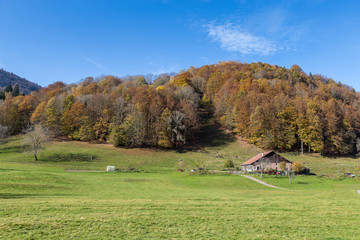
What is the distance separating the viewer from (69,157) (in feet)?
210

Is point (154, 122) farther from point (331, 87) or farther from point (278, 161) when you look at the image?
point (331, 87)

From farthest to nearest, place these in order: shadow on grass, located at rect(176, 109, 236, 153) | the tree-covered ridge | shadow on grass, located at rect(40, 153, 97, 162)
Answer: shadow on grass, located at rect(176, 109, 236, 153)
the tree-covered ridge
shadow on grass, located at rect(40, 153, 97, 162)

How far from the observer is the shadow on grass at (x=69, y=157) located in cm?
6179

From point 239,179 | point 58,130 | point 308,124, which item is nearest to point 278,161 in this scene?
point 239,179

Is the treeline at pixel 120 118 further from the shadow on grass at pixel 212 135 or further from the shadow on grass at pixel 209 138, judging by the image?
the shadow on grass at pixel 212 135

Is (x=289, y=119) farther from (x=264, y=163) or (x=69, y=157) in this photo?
Answer: (x=69, y=157)

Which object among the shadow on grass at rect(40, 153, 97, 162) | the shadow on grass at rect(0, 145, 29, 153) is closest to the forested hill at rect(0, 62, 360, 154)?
the shadow on grass at rect(40, 153, 97, 162)

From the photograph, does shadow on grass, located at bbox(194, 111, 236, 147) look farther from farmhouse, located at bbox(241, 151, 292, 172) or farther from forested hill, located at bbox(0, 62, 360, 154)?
farmhouse, located at bbox(241, 151, 292, 172)

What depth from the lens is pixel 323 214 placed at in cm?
1349

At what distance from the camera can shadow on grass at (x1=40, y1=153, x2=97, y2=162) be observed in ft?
203

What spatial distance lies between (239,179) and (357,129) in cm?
7820

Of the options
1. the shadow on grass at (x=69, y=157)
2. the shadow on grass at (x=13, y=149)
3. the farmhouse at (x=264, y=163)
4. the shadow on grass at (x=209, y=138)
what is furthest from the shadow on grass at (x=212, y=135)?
the shadow on grass at (x=13, y=149)

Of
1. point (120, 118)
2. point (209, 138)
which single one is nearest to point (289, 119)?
point (209, 138)

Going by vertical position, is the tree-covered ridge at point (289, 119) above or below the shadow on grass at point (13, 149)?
above
